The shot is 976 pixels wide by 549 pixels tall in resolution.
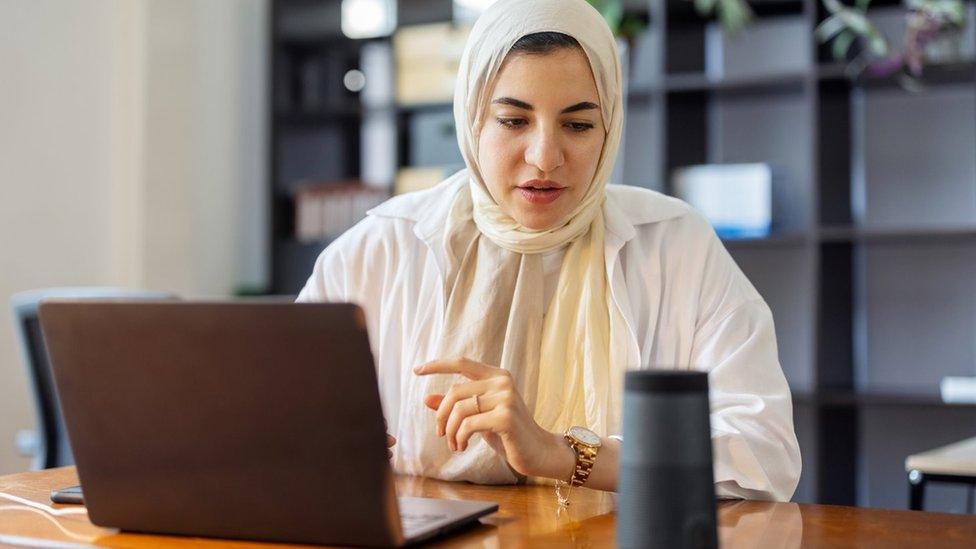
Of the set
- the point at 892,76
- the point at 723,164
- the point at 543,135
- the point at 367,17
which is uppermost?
the point at 367,17

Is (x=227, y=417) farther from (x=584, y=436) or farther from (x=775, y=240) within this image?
(x=775, y=240)

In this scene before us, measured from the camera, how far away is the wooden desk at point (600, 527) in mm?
1025

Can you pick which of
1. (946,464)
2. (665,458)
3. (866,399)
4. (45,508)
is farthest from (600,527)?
(866,399)

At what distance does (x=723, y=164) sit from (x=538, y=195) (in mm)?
2649

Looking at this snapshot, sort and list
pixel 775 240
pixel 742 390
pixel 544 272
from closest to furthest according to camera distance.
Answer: pixel 742 390 < pixel 544 272 < pixel 775 240

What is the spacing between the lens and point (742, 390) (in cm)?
145

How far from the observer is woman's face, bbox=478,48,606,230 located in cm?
159

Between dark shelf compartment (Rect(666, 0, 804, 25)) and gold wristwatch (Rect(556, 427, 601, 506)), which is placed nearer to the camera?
gold wristwatch (Rect(556, 427, 601, 506))

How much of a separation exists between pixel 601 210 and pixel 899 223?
2.50 meters

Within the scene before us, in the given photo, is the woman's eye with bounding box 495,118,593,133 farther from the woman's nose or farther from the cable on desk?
the cable on desk

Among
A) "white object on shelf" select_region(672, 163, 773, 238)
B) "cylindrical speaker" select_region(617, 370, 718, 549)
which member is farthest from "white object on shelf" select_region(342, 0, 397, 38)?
"cylindrical speaker" select_region(617, 370, 718, 549)

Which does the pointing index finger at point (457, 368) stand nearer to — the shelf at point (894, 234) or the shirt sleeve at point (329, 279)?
the shirt sleeve at point (329, 279)

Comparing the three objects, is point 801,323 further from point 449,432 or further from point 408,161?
point 449,432

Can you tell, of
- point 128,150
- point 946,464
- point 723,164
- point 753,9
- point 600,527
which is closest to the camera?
point 600,527
